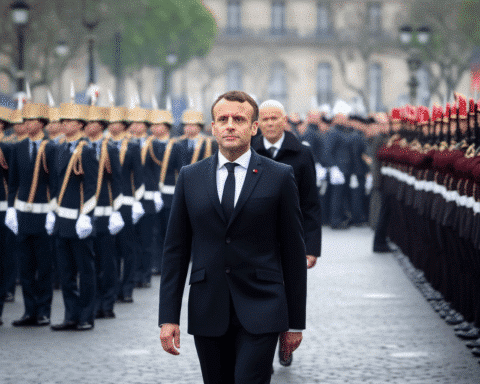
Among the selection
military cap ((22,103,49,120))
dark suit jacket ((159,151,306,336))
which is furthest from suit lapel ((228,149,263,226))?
military cap ((22,103,49,120))

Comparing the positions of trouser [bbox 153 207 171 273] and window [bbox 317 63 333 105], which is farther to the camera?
window [bbox 317 63 333 105]

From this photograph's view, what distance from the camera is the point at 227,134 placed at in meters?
5.21

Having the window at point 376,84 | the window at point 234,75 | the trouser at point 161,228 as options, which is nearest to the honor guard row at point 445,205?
the trouser at point 161,228

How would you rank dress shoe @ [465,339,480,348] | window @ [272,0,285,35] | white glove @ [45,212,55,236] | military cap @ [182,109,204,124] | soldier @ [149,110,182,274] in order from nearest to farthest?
dress shoe @ [465,339,480,348] → white glove @ [45,212,55,236] → soldier @ [149,110,182,274] → military cap @ [182,109,204,124] → window @ [272,0,285,35]

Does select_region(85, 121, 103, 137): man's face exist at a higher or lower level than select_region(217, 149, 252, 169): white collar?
lower

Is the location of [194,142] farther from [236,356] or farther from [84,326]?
[236,356]

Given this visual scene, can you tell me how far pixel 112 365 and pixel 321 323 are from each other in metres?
2.57

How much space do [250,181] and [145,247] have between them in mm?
7930

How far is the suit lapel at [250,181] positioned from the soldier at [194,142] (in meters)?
8.59

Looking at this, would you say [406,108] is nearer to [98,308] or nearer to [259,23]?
[98,308]

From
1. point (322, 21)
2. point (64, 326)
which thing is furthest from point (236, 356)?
point (322, 21)

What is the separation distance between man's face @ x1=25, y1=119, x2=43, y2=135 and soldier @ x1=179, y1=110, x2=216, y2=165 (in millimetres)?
3532

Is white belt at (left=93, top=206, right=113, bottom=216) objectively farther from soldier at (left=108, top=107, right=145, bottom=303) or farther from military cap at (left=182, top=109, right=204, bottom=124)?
military cap at (left=182, top=109, right=204, bottom=124)

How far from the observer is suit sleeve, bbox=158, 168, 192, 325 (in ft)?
17.1
